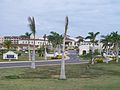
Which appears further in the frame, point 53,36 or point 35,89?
point 53,36

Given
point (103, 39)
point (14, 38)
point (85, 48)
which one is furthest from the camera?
point (14, 38)

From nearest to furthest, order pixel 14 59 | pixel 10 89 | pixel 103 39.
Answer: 1. pixel 10 89
2. pixel 14 59
3. pixel 103 39

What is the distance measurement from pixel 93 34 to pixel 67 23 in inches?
1148

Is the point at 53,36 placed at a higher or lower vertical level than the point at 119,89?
higher

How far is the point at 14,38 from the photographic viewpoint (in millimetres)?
199500

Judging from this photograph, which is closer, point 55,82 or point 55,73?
point 55,82

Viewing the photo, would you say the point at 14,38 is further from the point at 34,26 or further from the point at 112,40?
the point at 34,26

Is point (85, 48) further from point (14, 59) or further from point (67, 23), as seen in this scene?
point (67, 23)

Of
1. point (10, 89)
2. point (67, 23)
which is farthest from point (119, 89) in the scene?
point (67, 23)

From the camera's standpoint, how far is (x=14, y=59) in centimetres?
6675

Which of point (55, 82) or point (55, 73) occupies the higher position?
point (55, 73)

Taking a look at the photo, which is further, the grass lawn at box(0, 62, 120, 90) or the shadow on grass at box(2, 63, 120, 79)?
the shadow on grass at box(2, 63, 120, 79)

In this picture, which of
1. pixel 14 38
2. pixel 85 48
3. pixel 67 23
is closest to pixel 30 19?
pixel 67 23

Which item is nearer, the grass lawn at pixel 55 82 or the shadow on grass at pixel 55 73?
the grass lawn at pixel 55 82
